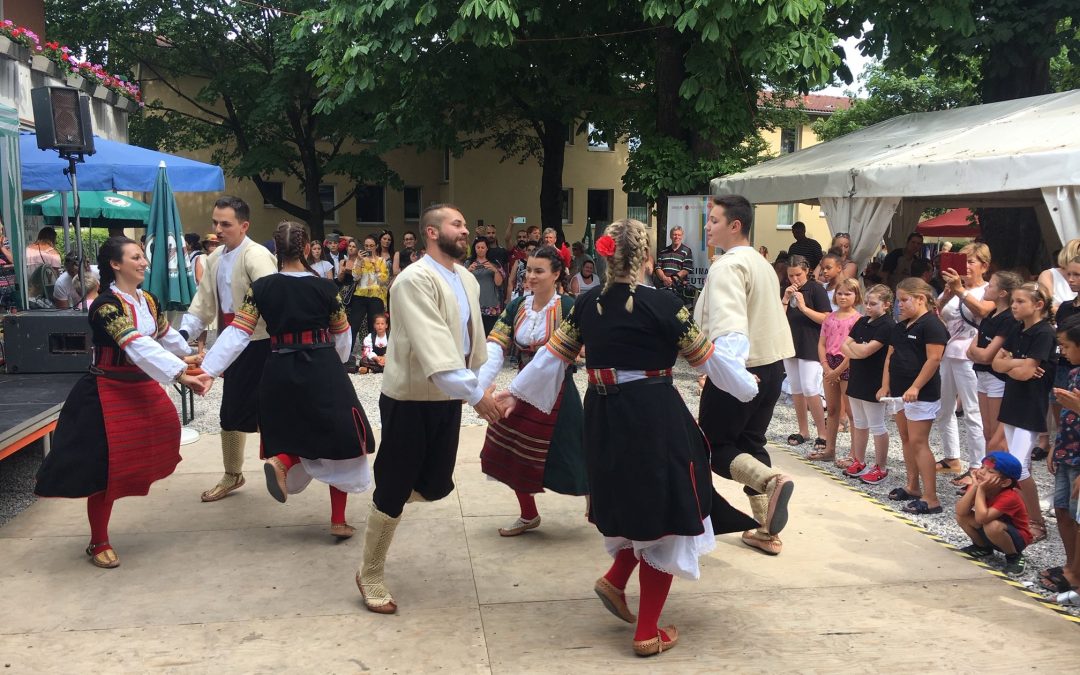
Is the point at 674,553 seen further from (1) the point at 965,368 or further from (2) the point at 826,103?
(2) the point at 826,103

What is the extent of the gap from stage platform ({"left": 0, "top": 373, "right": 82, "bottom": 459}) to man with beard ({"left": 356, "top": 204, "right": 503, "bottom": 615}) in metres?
2.75

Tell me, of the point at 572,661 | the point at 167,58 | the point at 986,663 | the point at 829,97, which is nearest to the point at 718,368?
the point at 572,661

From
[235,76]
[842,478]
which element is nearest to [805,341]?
[842,478]

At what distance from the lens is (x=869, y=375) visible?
20.3 feet

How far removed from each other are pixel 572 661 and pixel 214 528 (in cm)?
265

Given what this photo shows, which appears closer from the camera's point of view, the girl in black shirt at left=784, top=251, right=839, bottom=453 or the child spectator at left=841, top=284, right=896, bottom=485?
the child spectator at left=841, top=284, right=896, bottom=485

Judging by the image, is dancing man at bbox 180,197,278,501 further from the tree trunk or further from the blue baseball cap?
the tree trunk

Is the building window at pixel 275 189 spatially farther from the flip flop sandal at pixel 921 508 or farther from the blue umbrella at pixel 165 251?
the flip flop sandal at pixel 921 508

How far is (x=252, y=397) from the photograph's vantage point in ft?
17.9

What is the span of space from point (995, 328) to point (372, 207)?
27579mm

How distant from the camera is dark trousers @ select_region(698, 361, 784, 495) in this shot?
4746 millimetres

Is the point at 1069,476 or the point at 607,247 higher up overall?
the point at 607,247

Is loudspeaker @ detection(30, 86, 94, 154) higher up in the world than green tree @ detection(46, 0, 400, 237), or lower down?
lower down

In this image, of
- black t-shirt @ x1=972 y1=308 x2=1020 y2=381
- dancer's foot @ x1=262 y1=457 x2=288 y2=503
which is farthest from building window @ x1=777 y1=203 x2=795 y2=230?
dancer's foot @ x1=262 y1=457 x2=288 y2=503
